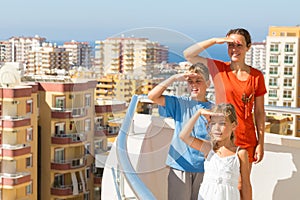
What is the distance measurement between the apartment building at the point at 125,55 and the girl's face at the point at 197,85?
0.07 m

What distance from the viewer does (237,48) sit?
48.4 inches

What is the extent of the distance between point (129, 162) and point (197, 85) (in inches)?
9.0

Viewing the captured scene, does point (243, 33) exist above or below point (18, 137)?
above

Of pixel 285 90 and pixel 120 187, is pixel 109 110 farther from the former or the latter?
pixel 285 90

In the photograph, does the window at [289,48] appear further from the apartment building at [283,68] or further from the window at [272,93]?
the window at [272,93]

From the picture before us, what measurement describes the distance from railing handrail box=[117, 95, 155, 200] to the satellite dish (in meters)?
5.68

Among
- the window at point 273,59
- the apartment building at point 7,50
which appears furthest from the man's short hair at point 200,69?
the window at point 273,59

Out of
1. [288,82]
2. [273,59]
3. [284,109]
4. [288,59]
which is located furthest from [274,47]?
[284,109]

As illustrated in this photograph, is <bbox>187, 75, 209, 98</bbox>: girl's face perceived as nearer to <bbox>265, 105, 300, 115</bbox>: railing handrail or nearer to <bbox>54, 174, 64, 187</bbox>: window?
<bbox>265, 105, 300, 115</bbox>: railing handrail

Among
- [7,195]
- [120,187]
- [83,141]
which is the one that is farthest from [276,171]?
[7,195]

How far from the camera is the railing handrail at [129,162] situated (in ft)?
3.72

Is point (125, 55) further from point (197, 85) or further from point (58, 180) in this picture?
point (58, 180)

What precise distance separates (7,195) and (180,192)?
7.07m

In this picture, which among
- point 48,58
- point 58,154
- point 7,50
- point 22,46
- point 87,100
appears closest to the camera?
point 87,100
